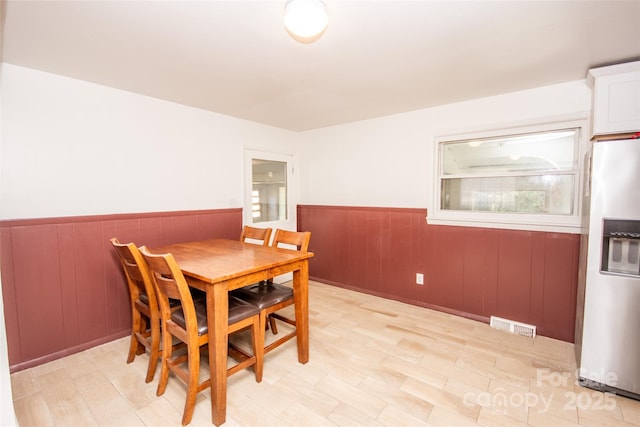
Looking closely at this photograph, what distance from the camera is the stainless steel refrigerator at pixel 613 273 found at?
1730 mm

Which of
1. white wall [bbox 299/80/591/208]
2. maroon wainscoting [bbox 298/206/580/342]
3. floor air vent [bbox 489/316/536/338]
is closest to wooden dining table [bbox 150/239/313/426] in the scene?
maroon wainscoting [bbox 298/206/580/342]

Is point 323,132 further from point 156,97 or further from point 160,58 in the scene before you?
point 160,58

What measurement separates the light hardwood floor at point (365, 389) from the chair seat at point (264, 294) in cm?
51

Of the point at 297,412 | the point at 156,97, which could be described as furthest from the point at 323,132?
the point at 297,412

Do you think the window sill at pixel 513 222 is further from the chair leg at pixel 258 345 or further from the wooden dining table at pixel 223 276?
the chair leg at pixel 258 345

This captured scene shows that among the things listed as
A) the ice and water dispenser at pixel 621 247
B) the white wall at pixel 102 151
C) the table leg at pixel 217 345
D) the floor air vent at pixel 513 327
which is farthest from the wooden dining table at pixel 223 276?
the ice and water dispenser at pixel 621 247

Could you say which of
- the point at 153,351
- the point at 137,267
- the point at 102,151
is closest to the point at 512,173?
the point at 137,267

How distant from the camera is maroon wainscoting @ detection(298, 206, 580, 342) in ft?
8.07

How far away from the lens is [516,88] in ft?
8.11

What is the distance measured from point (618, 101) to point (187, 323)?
2950mm

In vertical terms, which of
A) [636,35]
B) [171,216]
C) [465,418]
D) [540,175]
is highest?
[636,35]

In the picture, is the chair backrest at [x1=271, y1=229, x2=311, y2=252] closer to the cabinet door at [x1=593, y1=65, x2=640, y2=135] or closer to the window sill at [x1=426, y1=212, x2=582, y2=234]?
the window sill at [x1=426, y1=212, x2=582, y2=234]

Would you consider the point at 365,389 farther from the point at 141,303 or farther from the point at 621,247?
the point at 621,247

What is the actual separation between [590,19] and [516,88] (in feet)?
3.29
